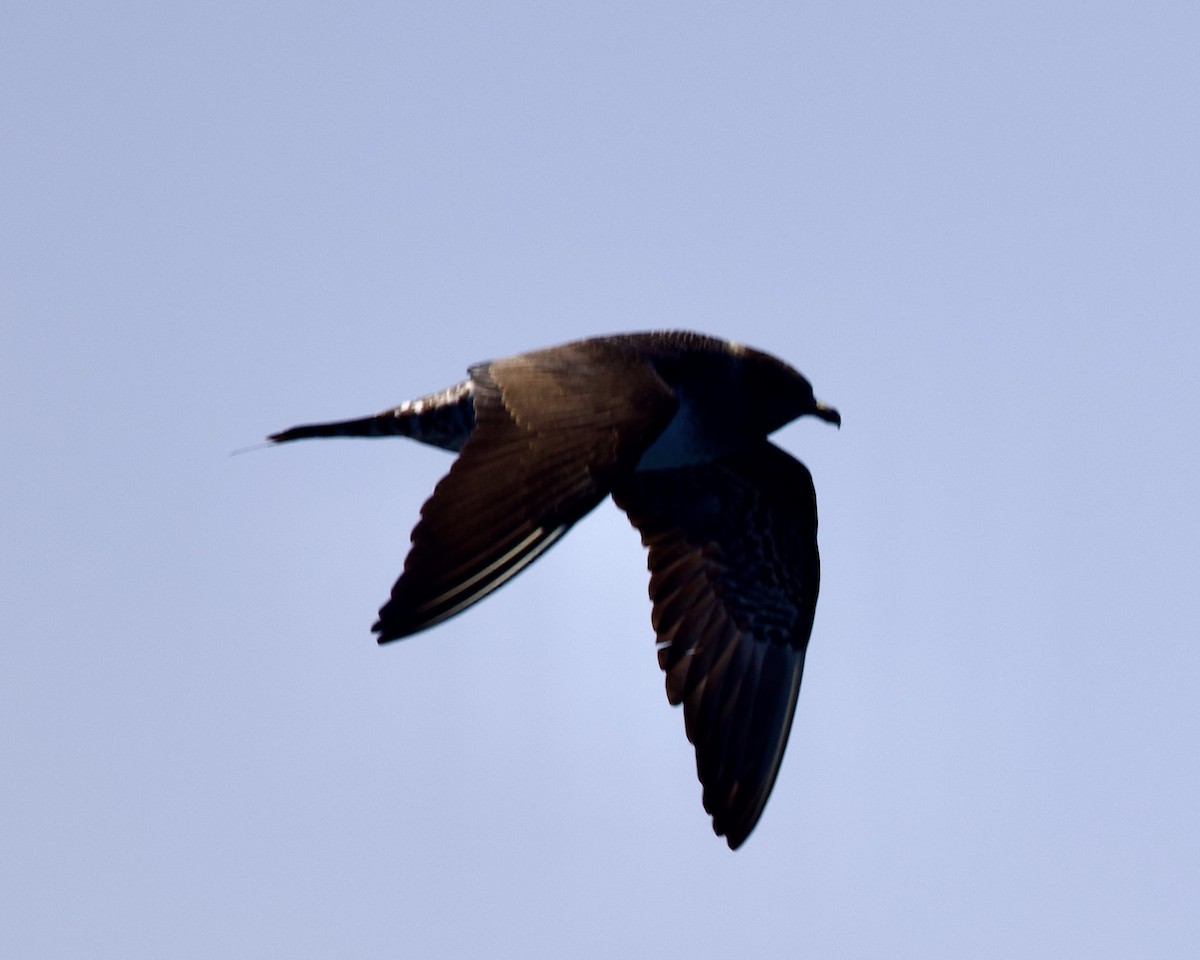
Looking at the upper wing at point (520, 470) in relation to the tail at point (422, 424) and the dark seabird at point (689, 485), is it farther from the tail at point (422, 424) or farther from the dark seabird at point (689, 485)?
the tail at point (422, 424)

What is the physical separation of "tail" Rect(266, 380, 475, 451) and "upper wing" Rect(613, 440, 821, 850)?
1.83 m

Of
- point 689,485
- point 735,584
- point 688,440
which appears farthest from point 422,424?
point 735,584

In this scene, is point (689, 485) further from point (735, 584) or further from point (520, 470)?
point (520, 470)

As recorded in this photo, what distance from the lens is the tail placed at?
12.4 meters

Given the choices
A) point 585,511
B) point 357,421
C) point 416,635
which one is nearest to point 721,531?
point 357,421

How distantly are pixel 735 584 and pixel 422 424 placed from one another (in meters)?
2.66

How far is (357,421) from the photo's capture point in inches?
512

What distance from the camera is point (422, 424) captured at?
41.5ft

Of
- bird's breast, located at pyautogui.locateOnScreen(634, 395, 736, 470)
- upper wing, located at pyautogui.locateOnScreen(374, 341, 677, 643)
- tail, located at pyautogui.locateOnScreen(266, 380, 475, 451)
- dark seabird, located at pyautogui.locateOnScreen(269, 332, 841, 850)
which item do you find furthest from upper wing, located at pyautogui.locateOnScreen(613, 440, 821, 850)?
upper wing, located at pyautogui.locateOnScreen(374, 341, 677, 643)

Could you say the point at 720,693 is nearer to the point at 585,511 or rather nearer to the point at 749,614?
the point at 749,614

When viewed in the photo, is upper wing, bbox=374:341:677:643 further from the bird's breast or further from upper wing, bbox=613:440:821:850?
upper wing, bbox=613:440:821:850

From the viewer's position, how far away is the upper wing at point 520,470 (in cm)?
967

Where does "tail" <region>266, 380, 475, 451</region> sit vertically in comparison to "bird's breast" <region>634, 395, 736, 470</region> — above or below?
above

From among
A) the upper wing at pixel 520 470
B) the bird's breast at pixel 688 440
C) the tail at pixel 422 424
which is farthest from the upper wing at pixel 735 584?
the upper wing at pixel 520 470
